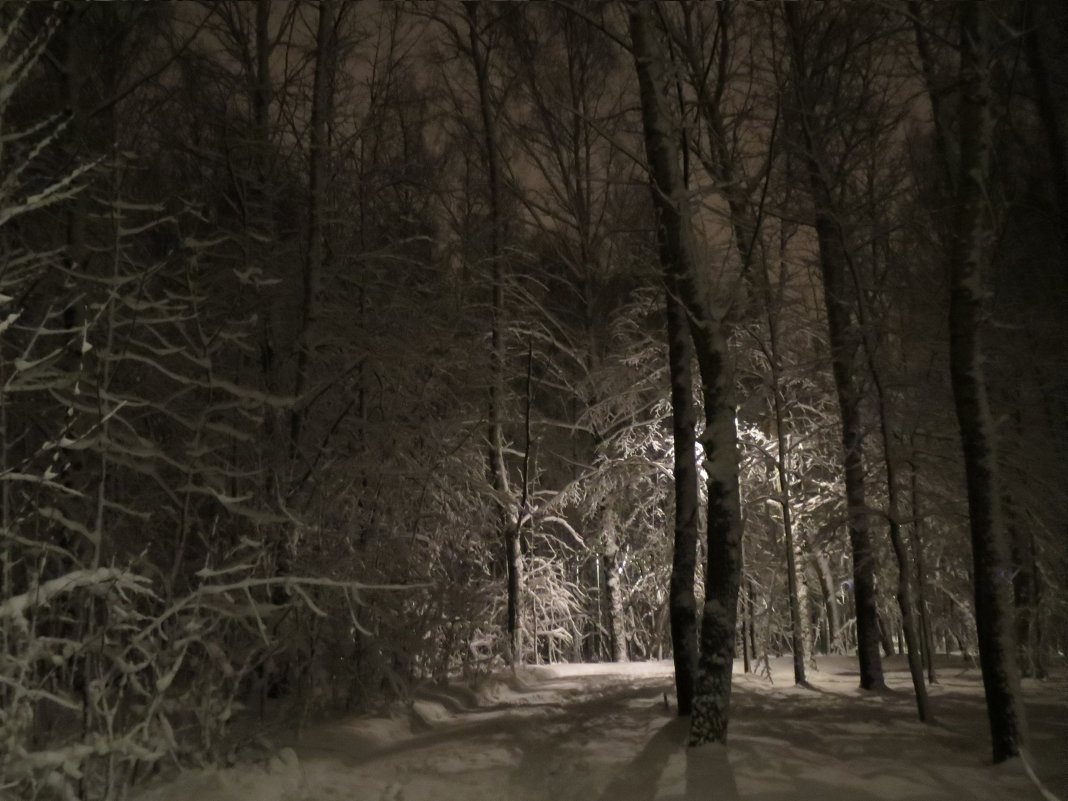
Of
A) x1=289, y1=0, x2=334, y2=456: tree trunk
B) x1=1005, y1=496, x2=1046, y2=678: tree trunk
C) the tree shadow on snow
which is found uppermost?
x1=289, y1=0, x2=334, y2=456: tree trunk

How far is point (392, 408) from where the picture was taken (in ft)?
37.1

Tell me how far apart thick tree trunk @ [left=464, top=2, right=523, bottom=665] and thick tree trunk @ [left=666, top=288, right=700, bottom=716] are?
4.69m

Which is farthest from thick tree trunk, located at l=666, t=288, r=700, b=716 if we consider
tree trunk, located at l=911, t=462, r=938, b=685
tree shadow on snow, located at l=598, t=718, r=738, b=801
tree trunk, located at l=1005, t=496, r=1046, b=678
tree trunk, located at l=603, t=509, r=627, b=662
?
tree trunk, located at l=603, t=509, r=627, b=662

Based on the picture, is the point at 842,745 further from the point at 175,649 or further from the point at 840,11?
the point at 840,11

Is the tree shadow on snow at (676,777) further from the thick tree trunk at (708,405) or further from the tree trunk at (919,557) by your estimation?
the tree trunk at (919,557)

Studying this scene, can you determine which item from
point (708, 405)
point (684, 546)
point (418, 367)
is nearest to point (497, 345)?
point (418, 367)

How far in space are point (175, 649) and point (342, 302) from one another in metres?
7.06

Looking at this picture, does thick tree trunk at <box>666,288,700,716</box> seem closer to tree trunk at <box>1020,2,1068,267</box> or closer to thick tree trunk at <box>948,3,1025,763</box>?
thick tree trunk at <box>948,3,1025,763</box>

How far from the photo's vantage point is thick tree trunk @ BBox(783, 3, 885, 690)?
1002 cm

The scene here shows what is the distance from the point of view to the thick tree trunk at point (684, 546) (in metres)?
8.55

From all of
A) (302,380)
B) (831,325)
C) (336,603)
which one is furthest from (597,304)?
(336,603)

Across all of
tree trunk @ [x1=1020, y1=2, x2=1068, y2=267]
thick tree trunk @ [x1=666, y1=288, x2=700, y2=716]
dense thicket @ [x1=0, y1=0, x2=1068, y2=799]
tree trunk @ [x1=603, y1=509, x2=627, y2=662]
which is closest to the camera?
dense thicket @ [x1=0, y1=0, x2=1068, y2=799]

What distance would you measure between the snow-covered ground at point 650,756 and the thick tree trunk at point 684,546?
0.56 metres

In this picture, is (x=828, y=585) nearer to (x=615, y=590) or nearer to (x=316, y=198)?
(x=615, y=590)
